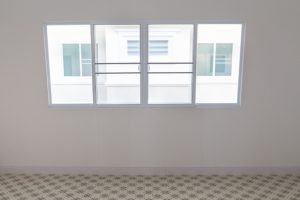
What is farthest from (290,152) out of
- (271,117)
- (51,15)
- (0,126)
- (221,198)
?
(0,126)

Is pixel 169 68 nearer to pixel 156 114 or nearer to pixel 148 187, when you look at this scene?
pixel 156 114

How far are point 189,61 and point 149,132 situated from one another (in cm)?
110

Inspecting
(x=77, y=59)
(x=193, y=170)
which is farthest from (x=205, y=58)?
(x=77, y=59)

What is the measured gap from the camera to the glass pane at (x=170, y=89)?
12.7 ft

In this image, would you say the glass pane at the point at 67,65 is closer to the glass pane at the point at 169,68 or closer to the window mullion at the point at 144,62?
the window mullion at the point at 144,62

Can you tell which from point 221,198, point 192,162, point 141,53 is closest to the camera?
point 221,198

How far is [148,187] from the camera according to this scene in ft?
12.2

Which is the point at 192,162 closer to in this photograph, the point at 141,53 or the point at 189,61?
the point at 189,61

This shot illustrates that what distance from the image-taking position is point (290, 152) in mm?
3992

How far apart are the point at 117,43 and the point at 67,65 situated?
29.2 inches

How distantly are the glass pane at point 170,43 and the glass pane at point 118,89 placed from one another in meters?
0.40

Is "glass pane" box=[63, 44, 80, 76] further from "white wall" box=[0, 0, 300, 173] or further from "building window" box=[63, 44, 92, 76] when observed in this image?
"white wall" box=[0, 0, 300, 173]

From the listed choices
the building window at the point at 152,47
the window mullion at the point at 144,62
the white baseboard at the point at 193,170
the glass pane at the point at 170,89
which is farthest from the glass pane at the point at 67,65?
the white baseboard at the point at 193,170

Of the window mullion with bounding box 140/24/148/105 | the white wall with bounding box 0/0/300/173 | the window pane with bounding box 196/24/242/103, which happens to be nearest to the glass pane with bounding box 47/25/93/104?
the white wall with bounding box 0/0/300/173
